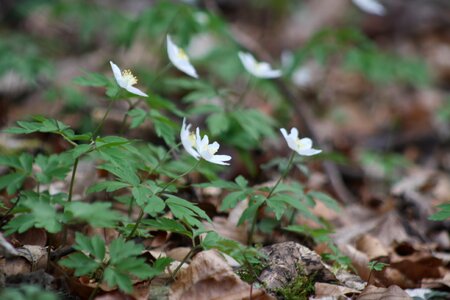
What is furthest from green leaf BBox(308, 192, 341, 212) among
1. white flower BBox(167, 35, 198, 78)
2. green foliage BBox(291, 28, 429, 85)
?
green foliage BBox(291, 28, 429, 85)

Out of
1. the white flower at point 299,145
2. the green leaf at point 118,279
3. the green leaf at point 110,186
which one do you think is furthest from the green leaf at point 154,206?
the white flower at point 299,145

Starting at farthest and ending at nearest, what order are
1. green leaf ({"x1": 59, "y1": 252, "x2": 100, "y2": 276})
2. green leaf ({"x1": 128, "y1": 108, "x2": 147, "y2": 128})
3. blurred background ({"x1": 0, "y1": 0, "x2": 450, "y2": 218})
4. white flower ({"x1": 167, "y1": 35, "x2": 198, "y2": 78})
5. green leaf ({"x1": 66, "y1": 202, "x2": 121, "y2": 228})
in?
1. blurred background ({"x1": 0, "y1": 0, "x2": 450, "y2": 218})
2. white flower ({"x1": 167, "y1": 35, "x2": 198, "y2": 78})
3. green leaf ({"x1": 128, "y1": 108, "x2": 147, "y2": 128})
4. green leaf ({"x1": 59, "y1": 252, "x2": 100, "y2": 276})
5. green leaf ({"x1": 66, "y1": 202, "x2": 121, "y2": 228})

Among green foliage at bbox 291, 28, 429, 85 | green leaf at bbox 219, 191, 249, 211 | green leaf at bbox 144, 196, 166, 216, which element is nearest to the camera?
green leaf at bbox 144, 196, 166, 216

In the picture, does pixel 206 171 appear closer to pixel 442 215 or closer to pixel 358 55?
pixel 442 215

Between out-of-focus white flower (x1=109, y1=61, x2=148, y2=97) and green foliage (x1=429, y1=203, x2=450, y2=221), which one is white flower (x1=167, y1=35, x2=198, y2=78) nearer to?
out-of-focus white flower (x1=109, y1=61, x2=148, y2=97)

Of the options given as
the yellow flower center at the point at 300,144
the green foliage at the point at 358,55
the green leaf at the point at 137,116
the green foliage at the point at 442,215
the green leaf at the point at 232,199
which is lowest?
the green foliage at the point at 358,55

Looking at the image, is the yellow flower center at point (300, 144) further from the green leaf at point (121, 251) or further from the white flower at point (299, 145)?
the green leaf at point (121, 251)

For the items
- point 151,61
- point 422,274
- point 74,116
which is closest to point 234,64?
point 74,116

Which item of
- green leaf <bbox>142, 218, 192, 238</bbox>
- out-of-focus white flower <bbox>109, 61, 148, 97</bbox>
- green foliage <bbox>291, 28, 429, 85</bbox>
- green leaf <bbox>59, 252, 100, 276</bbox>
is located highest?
out-of-focus white flower <bbox>109, 61, 148, 97</bbox>

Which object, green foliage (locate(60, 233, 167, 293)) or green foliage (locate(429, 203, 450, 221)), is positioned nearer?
green foliage (locate(60, 233, 167, 293))
